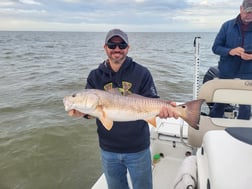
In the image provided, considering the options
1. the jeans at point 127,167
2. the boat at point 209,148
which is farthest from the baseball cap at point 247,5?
the jeans at point 127,167

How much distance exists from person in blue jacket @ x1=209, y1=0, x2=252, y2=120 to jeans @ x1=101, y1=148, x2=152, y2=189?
2.06m

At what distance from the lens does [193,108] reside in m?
2.56

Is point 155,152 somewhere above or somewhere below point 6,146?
above

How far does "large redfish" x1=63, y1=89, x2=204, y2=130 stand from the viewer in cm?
253

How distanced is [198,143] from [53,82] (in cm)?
1192

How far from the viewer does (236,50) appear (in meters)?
4.30

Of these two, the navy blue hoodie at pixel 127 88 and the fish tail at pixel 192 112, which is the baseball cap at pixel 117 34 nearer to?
the navy blue hoodie at pixel 127 88

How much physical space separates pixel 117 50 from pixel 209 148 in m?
1.18

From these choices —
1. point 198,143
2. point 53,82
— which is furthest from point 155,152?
point 53,82

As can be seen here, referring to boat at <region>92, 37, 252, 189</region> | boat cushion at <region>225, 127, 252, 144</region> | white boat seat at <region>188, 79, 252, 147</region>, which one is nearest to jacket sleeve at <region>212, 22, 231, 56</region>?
boat at <region>92, 37, 252, 189</region>

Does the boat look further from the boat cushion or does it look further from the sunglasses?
the sunglasses

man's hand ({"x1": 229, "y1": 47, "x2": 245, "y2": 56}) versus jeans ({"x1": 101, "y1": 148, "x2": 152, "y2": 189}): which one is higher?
man's hand ({"x1": 229, "y1": 47, "x2": 245, "y2": 56})

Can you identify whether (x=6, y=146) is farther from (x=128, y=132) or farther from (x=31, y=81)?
(x=31, y=81)

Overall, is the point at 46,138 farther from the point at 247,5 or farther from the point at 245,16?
the point at 247,5
